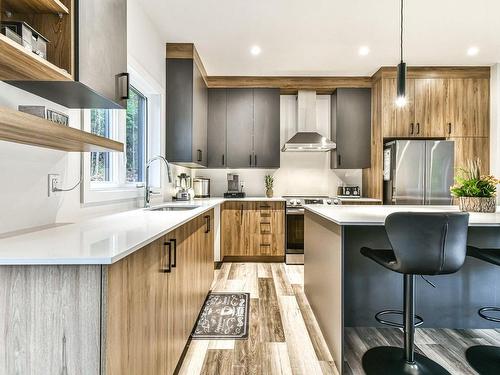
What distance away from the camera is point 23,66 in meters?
1.17

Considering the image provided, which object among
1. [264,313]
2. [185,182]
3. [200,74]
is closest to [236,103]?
[200,74]

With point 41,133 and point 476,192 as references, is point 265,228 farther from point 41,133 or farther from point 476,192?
point 41,133

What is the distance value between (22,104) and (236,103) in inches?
143

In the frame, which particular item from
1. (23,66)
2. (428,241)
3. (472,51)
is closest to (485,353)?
(428,241)

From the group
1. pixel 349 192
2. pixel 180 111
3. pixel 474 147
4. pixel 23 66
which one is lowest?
pixel 349 192

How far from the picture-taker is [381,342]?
2250 mm

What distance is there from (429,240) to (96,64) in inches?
72.8

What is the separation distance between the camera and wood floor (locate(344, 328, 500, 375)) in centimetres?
196

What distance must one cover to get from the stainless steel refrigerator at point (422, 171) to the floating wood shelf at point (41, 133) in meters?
3.74

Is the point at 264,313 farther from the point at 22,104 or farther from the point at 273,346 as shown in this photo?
the point at 22,104

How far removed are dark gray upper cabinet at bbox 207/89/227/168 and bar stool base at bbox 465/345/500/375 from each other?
3677 millimetres

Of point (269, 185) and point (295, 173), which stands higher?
point (295, 173)

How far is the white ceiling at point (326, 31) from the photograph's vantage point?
288 centimetres

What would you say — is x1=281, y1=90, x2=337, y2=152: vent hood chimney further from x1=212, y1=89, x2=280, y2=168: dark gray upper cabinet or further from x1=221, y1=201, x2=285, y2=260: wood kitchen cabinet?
x1=221, y1=201, x2=285, y2=260: wood kitchen cabinet
